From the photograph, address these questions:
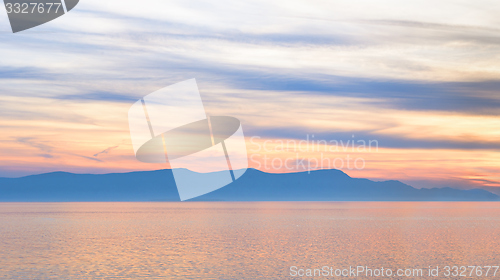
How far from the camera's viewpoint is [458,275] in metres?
40.8

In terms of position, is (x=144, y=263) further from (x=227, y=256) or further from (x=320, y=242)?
(x=320, y=242)

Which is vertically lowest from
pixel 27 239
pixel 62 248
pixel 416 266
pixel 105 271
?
pixel 27 239

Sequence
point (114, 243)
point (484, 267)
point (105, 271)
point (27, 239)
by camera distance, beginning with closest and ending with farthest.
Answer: point (105, 271) → point (484, 267) → point (114, 243) → point (27, 239)

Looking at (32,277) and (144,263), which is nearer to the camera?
(32,277)

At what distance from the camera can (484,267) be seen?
4459 cm

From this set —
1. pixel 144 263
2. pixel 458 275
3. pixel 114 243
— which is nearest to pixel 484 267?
pixel 458 275

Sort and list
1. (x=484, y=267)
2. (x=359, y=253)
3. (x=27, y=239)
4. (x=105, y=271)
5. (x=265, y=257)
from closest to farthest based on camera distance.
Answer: (x=105, y=271)
(x=484, y=267)
(x=265, y=257)
(x=359, y=253)
(x=27, y=239)

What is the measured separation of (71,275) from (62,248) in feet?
65.6

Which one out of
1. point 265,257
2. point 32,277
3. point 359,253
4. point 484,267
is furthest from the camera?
point 359,253

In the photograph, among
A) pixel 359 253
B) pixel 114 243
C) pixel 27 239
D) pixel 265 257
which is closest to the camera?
pixel 265 257

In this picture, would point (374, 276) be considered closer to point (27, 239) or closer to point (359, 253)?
point (359, 253)

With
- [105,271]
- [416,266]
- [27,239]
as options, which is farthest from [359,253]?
[27,239]

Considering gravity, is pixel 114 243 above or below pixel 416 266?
below

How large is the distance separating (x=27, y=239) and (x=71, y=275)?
114ft
